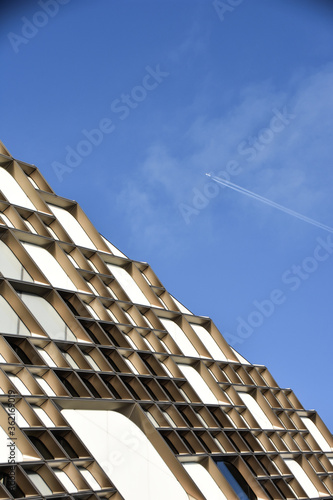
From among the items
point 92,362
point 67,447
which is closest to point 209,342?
point 92,362

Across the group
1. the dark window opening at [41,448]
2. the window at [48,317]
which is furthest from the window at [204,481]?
the dark window opening at [41,448]

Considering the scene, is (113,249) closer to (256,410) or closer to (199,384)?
(199,384)

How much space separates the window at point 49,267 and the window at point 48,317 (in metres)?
1.68

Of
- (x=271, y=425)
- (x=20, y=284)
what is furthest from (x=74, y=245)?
(x=271, y=425)

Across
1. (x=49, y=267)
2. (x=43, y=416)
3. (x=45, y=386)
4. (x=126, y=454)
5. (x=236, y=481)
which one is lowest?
(x=236, y=481)

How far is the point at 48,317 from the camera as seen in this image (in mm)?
28781

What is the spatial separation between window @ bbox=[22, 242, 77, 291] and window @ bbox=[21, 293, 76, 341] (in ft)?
5.51

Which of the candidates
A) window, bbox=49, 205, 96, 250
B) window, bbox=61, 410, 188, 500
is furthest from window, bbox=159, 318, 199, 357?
window, bbox=61, 410, 188, 500

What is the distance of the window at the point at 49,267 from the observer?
3064 cm

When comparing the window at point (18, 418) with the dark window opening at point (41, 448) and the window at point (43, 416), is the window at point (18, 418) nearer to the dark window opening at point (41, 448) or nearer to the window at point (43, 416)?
the dark window opening at point (41, 448)

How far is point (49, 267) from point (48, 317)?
10.5 ft

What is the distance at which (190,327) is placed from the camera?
39844mm

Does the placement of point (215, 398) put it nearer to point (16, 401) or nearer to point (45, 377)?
point (45, 377)

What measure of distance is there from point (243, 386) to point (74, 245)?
589 inches
